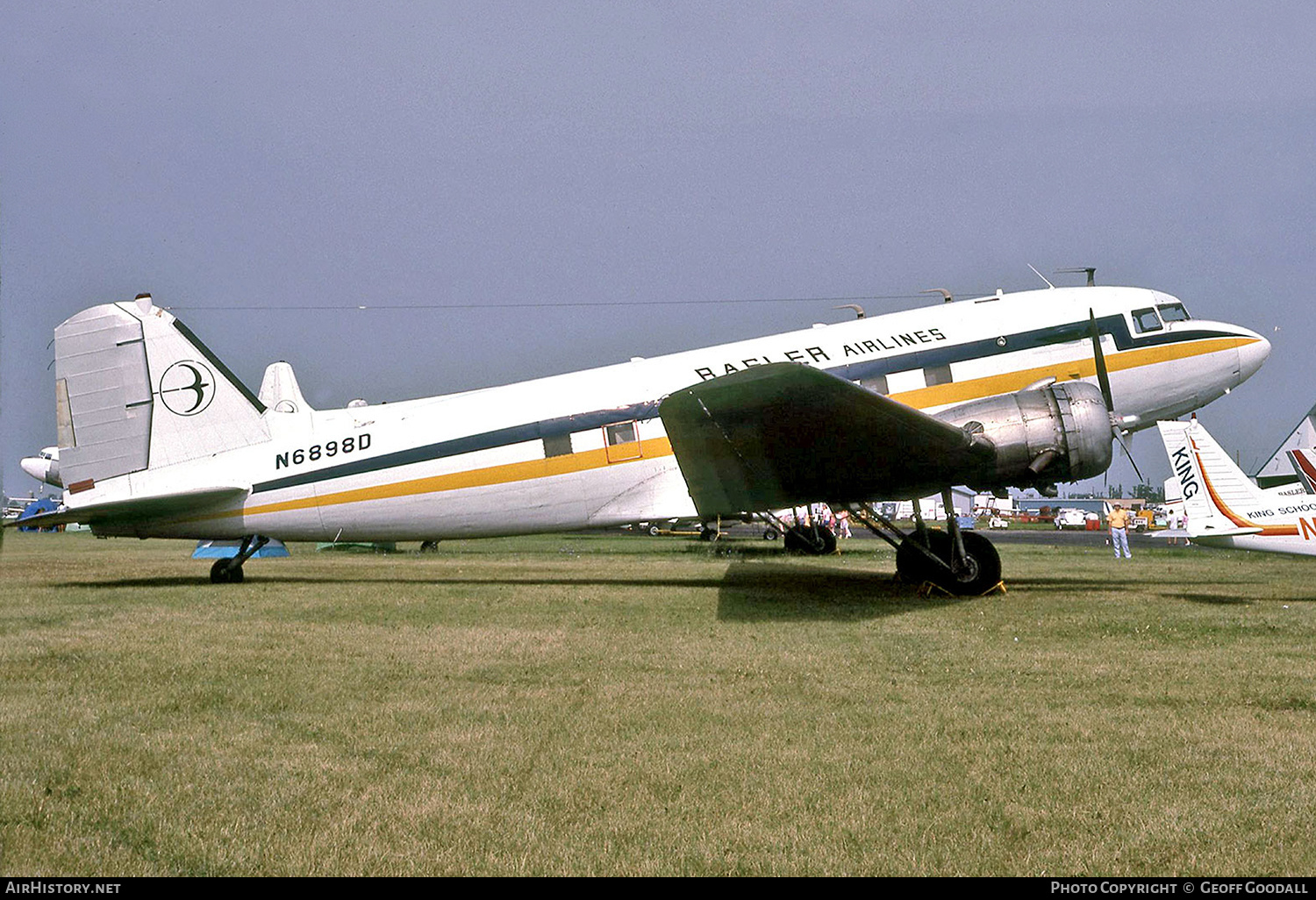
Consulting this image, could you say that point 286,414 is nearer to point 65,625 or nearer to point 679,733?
point 65,625

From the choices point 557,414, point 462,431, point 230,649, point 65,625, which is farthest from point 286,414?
point 230,649

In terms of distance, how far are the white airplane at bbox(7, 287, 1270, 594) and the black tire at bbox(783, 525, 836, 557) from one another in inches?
362

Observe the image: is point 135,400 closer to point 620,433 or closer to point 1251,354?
point 620,433

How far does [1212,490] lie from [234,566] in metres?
12.0

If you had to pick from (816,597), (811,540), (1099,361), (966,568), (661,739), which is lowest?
(811,540)

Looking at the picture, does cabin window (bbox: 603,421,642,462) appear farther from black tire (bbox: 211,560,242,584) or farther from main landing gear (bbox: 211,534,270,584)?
black tire (bbox: 211,560,242,584)

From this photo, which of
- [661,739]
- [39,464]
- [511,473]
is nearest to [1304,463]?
[511,473]

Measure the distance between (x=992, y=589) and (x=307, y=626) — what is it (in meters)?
7.28

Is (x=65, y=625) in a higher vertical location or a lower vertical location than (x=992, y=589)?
higher

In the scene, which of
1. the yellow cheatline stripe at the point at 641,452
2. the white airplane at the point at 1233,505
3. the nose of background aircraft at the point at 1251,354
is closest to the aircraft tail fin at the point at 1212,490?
the white airplane at the point at 1233,505

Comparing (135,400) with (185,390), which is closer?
(135,400)

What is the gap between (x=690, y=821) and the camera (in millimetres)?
3875

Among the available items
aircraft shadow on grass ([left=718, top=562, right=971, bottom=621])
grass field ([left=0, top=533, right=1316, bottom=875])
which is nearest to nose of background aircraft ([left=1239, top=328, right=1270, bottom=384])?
grass field ([left=0, top=533, right=1316, bottom=875])

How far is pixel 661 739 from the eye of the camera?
16.9 ft
